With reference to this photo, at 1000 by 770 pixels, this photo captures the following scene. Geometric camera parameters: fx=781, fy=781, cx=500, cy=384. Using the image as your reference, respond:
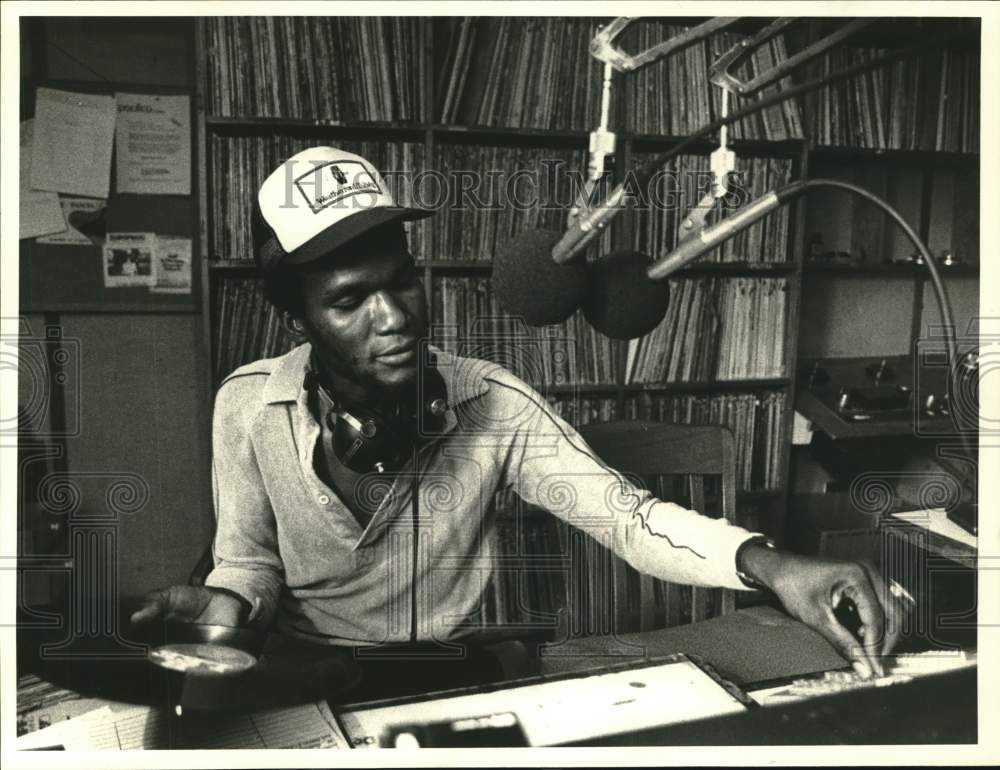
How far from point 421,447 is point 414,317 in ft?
0.71

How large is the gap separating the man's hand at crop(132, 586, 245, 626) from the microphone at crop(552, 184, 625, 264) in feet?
2.33

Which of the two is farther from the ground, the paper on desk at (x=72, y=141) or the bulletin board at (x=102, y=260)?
the paper on desk at (x=72, y=141)

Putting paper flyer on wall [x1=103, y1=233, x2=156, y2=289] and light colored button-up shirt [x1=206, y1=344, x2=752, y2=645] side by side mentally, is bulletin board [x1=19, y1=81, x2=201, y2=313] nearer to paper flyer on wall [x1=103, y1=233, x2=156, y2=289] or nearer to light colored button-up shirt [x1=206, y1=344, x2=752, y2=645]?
paper flyer on wall [x1=103, y1=233, x2=156, y2=289]

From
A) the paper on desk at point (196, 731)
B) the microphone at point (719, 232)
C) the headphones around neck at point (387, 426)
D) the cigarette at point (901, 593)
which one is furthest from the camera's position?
the cigarette at point (901, 593)

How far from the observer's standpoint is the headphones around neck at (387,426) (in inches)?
48.0

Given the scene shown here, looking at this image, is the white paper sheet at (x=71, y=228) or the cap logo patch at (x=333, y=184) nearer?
the cap logo patch at (x=333, y=184)

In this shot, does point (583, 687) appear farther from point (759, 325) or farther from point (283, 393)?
point (759, 325)

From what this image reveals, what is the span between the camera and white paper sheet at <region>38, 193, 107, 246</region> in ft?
4.41

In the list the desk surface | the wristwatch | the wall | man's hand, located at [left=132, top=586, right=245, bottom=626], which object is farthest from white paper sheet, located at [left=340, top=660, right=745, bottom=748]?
the wall

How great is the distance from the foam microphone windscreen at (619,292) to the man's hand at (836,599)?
0.41 meters

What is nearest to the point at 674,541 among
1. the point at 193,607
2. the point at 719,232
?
the point at 719,232

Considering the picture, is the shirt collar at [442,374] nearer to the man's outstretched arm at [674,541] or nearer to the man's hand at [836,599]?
the man's outstretched arm at [674,541]

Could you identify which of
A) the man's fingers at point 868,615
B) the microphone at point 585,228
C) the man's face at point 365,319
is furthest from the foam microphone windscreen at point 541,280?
the man's fingers at point 868,615

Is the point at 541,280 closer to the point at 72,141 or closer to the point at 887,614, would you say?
the point at 887,614
